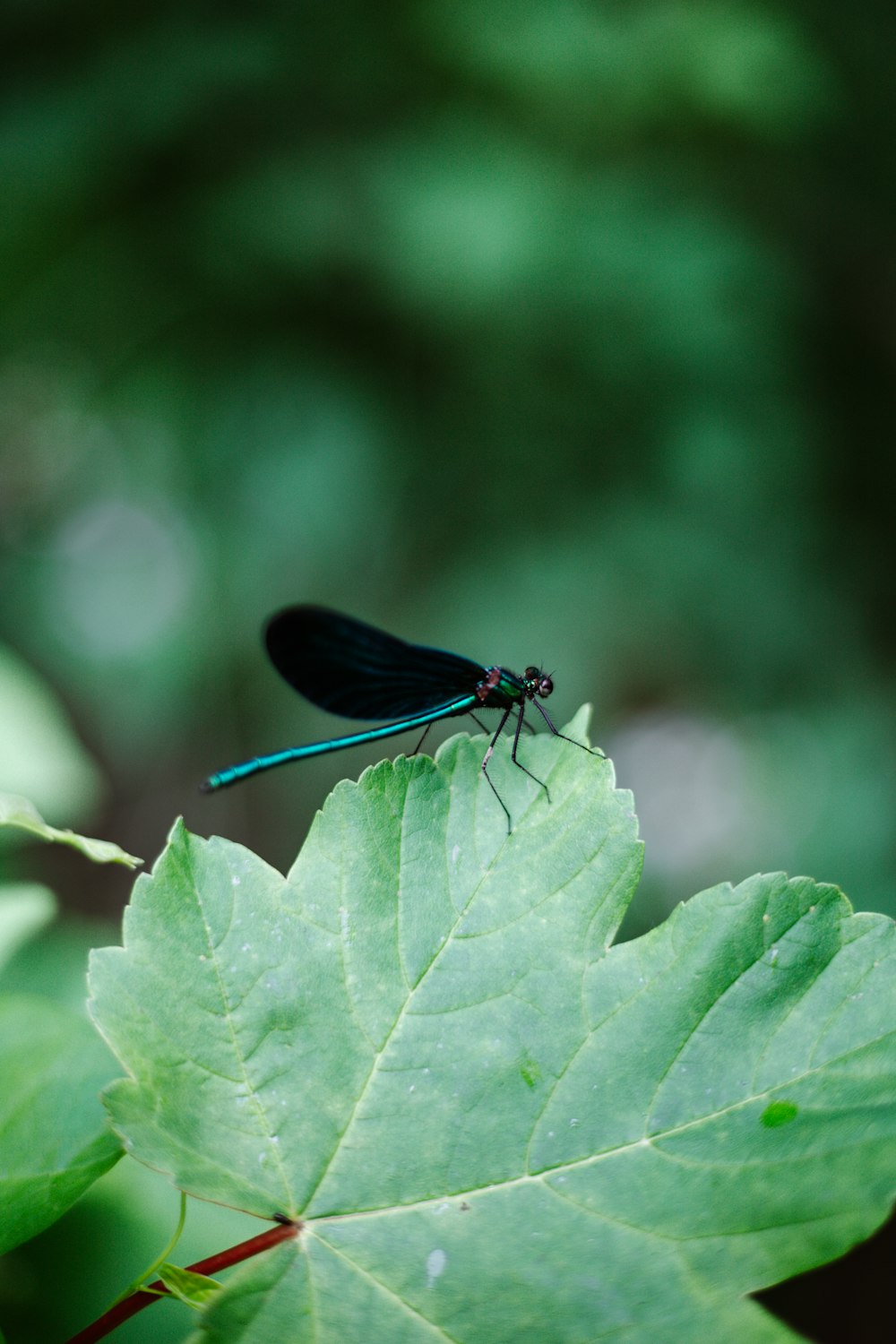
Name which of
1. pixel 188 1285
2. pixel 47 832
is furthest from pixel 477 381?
pixel 188 1285

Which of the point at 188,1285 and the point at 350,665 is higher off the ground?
the point at 350,665

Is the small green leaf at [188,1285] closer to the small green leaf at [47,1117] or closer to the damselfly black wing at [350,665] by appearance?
the small green leaf at [47,1117]

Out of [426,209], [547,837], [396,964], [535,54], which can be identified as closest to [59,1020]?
[396,964]

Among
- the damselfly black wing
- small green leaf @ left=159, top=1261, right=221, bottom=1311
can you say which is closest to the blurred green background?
the damselfly black wing

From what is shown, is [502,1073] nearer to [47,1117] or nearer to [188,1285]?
[188,1285]

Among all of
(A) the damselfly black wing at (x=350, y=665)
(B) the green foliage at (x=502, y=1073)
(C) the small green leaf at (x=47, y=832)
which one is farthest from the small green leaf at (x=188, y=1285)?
(A) the damselfly black wing at (x=350, y=665)

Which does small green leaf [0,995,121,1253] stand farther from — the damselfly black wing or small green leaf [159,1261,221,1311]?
the damselfly black wing
